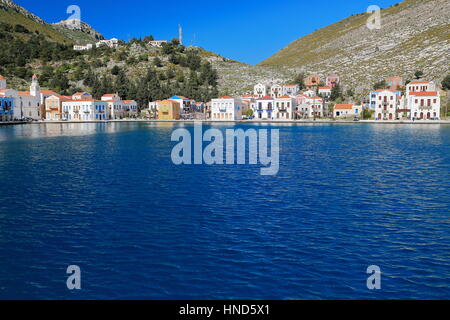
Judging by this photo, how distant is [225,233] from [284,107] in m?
119

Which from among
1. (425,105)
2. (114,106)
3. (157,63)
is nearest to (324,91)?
(425,105)

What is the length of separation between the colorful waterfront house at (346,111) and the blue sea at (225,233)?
95810 mm

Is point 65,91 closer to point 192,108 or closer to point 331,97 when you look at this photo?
point 192,108

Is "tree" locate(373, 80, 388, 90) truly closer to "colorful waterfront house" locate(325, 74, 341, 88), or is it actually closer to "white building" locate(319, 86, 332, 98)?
"white building" locate(319, 86, 332, 98)

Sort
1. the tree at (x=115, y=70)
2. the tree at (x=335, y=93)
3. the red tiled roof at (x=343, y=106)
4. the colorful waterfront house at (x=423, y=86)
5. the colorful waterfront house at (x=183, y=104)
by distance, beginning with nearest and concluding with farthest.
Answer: the colorful waterfront house at (x=423, y=86) < the red tiled roof at (x=343, y=106) < the colorful waterfront house at (x=183, y=104) < the tree at (x=335, y=93) < the tree at (x=115, y=70)

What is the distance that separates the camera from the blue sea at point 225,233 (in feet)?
44.5

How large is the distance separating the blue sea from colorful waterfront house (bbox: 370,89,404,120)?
87.3 metres

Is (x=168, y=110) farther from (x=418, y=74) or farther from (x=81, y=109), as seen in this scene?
(x=418, y=74)

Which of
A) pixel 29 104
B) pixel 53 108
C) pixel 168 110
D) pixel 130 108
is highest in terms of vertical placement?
pixel 29 104

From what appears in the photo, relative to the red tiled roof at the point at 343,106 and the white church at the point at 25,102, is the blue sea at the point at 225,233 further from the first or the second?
the white church at the point at 25,102

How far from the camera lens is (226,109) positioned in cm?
13925

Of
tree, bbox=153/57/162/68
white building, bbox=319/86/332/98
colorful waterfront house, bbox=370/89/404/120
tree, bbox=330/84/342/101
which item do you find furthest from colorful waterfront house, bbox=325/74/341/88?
tree, bbox=153/57/162/68

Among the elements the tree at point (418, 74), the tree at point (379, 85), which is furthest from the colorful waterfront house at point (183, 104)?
the tree at point (418, 74)

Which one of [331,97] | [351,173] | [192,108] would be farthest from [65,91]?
[351,173]
